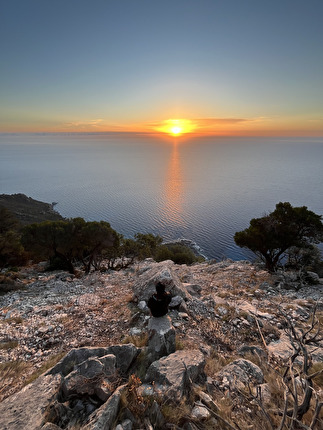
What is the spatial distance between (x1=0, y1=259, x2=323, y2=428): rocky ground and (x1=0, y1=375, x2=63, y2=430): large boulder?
4.39ft

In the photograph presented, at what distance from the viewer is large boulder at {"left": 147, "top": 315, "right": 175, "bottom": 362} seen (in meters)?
6.32

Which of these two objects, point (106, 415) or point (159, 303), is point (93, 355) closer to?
point (106, 415)

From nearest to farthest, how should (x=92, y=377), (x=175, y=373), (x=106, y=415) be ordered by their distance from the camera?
(x=106, y=415) < (x=92, y=377) < (x=175, y=373)

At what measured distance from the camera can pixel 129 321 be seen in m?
9.69

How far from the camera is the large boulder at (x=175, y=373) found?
15.6 ft

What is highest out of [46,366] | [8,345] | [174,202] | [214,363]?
[214,363]

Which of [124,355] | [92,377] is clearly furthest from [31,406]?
[124,355]

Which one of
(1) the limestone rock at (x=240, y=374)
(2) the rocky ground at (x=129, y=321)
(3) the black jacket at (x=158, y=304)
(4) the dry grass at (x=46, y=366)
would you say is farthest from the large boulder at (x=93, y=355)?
(1) the limestone rock at (x=240, y=374)

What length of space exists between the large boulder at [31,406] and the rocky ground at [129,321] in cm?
134

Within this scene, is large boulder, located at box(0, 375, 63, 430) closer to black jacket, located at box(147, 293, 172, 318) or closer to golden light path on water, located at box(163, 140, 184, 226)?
black jacket, located at box(147, 293, 172, 318)

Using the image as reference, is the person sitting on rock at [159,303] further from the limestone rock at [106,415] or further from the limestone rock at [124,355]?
the limestone rock at [106,415]

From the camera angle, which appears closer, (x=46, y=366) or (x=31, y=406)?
(x=31, y=406)

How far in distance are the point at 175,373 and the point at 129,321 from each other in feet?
16.1

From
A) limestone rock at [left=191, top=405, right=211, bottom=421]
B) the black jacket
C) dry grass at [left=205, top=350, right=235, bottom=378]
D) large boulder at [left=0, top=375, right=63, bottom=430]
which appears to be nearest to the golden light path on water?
dry grass at [left=205, top=350, right=235, bottom=378]
